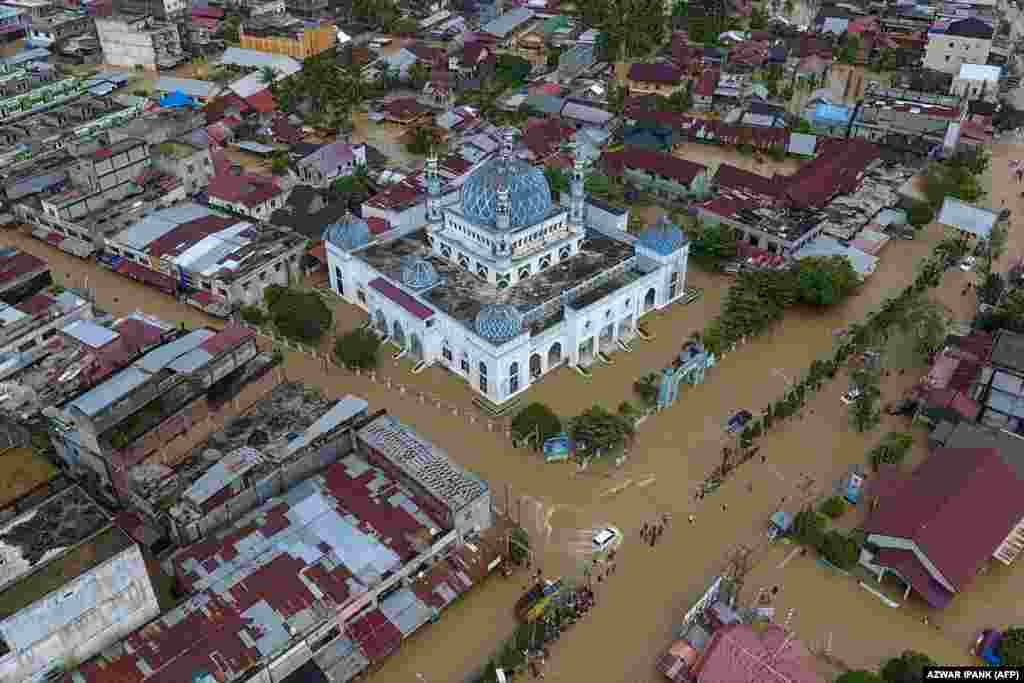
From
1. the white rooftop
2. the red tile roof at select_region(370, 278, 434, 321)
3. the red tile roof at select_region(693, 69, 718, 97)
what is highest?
the white rooftop

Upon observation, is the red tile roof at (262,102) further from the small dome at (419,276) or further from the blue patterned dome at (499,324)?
the blue patterned dome at (499,324)

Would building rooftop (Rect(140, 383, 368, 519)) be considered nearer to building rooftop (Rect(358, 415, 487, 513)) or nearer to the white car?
building rooftop (Rect(358, 415, 487, 513))

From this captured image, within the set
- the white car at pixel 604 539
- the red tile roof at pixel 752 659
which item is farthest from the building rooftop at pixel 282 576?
the red tile roof at pixel 752 659

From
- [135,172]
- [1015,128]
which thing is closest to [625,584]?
[135,172]

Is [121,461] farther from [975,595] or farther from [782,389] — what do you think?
[975,595]

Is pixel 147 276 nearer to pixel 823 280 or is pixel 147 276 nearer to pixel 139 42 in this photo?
pixel 823 280

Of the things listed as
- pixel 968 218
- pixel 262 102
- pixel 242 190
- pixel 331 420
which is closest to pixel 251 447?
pixel 331 420

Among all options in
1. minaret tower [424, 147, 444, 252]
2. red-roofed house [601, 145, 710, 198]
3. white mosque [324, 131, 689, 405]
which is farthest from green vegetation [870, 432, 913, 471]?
red-roofed house [601, 145, 710, 198]
